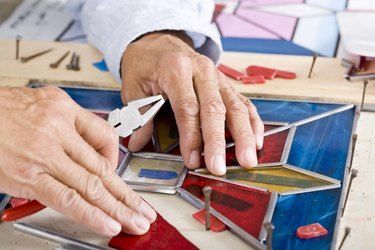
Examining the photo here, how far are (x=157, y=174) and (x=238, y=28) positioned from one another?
86 cm

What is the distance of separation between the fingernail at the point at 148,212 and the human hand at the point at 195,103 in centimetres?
17

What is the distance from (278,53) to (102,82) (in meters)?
0.51

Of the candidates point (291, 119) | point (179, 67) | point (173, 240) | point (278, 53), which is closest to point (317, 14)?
point (278, 53)

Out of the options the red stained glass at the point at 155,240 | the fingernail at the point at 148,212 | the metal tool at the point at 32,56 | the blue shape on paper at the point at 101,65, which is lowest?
the metal tool at the point at 32,56

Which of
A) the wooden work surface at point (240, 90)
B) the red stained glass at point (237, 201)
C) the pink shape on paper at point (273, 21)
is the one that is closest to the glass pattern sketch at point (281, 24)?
the pink shape on paper at point (273, 21)

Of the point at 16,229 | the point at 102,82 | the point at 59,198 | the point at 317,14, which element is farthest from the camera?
the point at 317,14

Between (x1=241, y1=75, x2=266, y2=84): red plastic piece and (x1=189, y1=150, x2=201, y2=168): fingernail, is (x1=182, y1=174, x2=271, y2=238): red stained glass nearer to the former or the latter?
(x1=189, y1=150, x2=201, y2=168): fingernail

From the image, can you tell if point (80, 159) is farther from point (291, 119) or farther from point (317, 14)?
point (317, 14)

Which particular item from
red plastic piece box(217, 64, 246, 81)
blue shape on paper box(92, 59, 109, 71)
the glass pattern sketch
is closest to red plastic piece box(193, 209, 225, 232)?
red plastic piece box(217, 64, 246, 81)

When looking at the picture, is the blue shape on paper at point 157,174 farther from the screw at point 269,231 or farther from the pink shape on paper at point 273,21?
the pink shape on paper at point 273,21

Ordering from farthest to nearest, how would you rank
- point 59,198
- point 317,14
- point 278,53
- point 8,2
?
point 8,2, point 317,14, point 278,53, point 59,198

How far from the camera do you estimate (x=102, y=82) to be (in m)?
1.52

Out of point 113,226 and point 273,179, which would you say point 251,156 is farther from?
point 113,226

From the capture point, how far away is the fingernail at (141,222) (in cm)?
96
